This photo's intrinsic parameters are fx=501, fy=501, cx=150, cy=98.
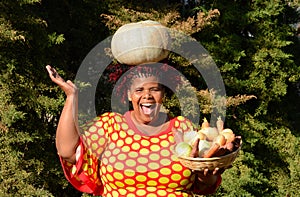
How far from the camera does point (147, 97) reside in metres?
2.22

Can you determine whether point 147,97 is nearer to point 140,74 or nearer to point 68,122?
point 140,74

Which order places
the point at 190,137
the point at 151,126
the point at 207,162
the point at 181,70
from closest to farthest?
the point at 207,162 < the point at 190,137 < the point at 151,126 < the point at 181,70

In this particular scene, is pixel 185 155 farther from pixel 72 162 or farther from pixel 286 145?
pixel 286 145

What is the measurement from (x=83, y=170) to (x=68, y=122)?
0.27 m

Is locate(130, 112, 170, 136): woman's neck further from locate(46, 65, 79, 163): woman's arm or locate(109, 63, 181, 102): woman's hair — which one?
locate(46, 65, 79, 163): woman's arm

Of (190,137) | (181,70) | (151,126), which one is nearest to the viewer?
(190,137)

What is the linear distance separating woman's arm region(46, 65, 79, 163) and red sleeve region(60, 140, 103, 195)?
36 mm

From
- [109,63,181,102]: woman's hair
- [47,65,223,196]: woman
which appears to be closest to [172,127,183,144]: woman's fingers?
[47,65,223,196]: woman

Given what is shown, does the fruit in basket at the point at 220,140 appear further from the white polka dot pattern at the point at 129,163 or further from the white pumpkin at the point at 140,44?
the white pumpkin at the point at 140,44

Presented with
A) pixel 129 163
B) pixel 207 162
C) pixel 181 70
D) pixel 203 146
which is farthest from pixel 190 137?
pixel 181 70

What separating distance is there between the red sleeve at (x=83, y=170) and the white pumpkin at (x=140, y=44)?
18.0 inches

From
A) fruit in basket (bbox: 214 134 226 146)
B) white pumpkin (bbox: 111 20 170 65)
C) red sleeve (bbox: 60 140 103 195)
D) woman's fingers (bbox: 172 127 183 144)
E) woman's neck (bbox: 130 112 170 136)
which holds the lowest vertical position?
red sleeve (bbox: 60 140 103 195)

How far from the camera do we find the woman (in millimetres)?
2176

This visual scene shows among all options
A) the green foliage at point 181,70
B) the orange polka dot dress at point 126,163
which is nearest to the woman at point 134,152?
the orange polka dot dress at point 126,163
